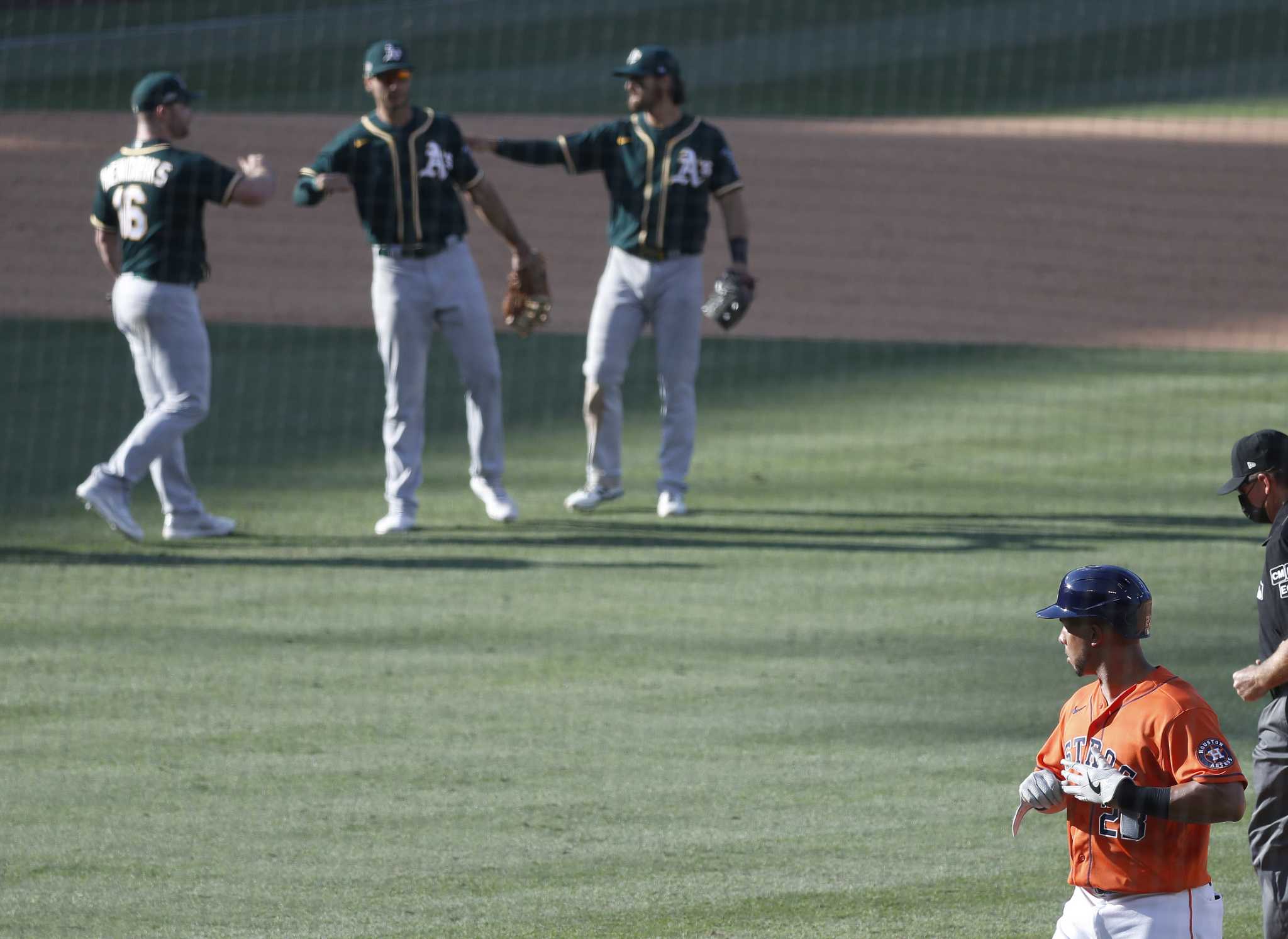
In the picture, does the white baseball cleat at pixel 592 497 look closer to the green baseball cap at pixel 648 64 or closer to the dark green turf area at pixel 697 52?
the green baseball cap at pixel 648 64

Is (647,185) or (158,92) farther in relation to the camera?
(647,185)

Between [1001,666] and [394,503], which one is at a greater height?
[394,503]

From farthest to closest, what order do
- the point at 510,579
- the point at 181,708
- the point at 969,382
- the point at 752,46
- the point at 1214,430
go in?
the point at 752,46 < the point at 969,382 < the point at 1214,430 < the point at 510,579 < the point at 181,708

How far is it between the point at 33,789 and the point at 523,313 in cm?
504

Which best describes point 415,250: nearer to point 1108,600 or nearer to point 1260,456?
point 1260,456

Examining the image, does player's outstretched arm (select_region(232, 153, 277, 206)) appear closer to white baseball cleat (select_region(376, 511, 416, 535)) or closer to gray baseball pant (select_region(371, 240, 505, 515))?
gray baseball pant (select_region(371, 240, 505, 515))

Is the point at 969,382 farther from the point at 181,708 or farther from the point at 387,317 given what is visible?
the point at 181,708

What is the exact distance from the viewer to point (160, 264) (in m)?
9.18

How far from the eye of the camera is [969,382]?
1417 cm

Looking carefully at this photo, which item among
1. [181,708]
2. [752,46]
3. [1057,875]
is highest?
[752,46]

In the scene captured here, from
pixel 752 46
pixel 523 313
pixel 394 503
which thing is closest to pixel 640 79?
pixel 523 313

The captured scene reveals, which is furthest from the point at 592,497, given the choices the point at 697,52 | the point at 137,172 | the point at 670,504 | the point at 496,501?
the point at 697,52

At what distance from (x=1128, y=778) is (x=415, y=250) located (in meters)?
6.46

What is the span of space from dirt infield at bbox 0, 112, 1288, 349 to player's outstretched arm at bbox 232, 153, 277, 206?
299 inches
